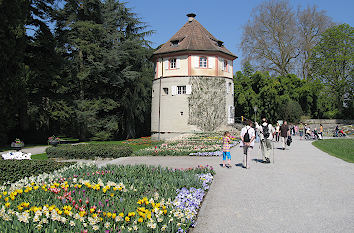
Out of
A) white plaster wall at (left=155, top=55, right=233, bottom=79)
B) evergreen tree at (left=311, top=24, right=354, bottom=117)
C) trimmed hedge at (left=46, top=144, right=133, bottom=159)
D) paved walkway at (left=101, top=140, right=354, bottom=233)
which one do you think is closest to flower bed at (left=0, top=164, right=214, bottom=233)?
paved walkway at (left=101, top=140, right=354, bottom=233)

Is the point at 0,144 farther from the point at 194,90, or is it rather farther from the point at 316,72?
the point at 316,72

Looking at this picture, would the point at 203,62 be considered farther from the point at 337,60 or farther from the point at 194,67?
the point at 337,60

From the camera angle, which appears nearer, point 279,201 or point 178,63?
point 279,201

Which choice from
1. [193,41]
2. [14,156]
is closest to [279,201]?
[14,156]

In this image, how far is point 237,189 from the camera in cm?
890

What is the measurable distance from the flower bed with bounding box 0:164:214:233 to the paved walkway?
0.57 meters

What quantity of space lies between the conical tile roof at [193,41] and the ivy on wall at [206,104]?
3.35m

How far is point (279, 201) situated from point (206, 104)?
87.5 feet

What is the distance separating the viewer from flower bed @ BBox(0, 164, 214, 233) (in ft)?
16.3

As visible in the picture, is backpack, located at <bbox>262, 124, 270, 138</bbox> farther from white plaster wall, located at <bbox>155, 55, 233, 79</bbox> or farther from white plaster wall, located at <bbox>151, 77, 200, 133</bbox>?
white plaster wall, located at <bbox>155, 55, 233, 79</bbox>

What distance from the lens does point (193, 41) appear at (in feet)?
114

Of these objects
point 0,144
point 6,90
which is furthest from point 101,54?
point 0,144

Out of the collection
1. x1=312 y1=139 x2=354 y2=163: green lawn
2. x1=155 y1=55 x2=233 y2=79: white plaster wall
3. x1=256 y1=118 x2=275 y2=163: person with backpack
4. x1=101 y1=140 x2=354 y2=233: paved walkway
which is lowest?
x1=101 y1=140 x2=354 y2=233: paved walkway

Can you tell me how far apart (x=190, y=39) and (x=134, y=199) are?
3026 cm
